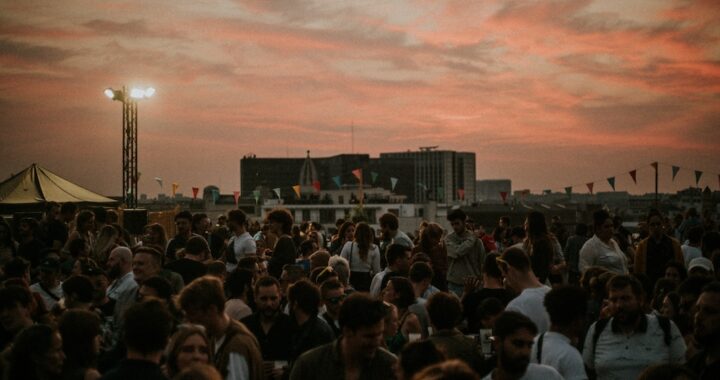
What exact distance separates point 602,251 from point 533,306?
400 cm

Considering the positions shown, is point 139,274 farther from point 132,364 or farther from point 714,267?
point 714,267

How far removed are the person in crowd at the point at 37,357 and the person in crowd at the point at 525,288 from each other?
3.16 m

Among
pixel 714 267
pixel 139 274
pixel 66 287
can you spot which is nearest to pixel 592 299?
pixel 714 267

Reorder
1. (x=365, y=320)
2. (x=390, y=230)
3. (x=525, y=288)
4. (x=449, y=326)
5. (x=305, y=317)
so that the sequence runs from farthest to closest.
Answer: (x=390, y=230) → (x=525, y=288) → (x=305, y=317) → (x=449, y=326) → (x=365, y=320)

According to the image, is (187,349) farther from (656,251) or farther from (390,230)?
(656,251)

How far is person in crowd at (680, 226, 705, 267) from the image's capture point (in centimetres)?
1166

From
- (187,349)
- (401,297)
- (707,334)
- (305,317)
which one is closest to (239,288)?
(305,317)

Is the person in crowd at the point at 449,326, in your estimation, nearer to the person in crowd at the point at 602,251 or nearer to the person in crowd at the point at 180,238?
the person in crowd at the point at 602,251

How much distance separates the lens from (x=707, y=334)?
5219 mm

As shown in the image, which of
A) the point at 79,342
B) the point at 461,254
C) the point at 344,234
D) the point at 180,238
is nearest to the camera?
the point at 79,342

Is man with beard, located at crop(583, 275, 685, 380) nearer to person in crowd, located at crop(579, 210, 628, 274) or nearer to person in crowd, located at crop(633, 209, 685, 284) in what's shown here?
person in crowd, located at crop(579, 210, 628, 274)

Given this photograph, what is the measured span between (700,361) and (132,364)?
3349mm

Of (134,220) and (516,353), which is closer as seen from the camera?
(516,353)

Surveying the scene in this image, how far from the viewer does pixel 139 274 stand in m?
7.45
